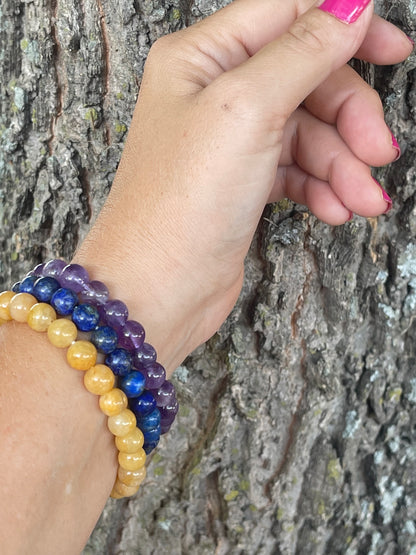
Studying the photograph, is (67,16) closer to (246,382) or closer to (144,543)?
(246,382)

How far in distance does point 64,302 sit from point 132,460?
314mm

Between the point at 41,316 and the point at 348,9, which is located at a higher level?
the point at 348,9

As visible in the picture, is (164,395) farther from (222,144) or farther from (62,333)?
(222,144)

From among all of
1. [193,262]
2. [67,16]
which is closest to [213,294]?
[193,262]

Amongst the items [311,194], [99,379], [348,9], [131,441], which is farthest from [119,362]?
[348,9]

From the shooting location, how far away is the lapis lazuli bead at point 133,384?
1064 millimetres

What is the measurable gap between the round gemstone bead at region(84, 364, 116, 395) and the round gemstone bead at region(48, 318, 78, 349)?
0.06 metres

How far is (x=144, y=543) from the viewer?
1.69 m

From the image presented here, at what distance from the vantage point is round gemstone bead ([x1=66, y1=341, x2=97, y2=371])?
104 centimetres

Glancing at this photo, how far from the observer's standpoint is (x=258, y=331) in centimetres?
151

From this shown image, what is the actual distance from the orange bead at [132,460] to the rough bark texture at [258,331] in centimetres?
45

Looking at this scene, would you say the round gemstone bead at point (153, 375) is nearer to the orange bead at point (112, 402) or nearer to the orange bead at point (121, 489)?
the orange bead at point (112, 402)

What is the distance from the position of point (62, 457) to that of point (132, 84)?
Answer: 813 mm

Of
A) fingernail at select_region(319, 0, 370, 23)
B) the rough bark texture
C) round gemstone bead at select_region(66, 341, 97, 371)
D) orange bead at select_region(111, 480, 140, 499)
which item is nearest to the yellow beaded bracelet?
round gemstone bead at select_region(66, 341, 97, 371)
